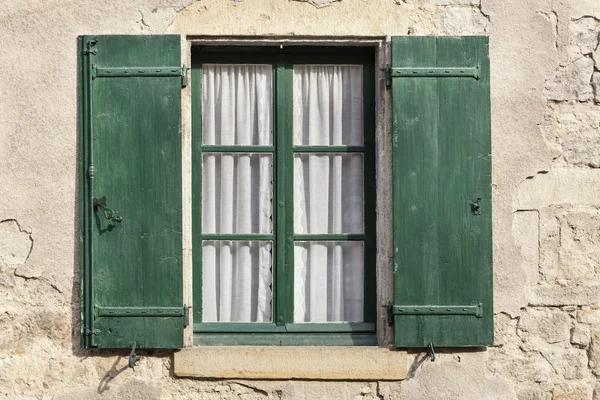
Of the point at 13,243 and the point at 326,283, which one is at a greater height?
the point at 13,243

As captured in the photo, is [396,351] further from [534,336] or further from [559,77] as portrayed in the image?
[559,77]

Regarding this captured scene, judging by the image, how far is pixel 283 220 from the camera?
421 cm

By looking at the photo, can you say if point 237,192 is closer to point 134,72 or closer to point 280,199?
point 280,199

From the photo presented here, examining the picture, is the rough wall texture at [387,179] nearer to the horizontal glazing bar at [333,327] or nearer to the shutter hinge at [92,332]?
the shutter hinge at [92,332]

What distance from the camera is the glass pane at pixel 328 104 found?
4.27 meters

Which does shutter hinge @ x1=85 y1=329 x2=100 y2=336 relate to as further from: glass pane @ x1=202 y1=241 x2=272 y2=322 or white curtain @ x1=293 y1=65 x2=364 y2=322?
white curtain @ x1=293 y1=65 x2=364 y2=322

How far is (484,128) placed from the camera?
4.05m

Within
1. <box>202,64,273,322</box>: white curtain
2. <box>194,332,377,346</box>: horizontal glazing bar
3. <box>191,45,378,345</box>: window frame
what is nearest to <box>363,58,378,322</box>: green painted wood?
<box>191,45,378,345</box>: window frame

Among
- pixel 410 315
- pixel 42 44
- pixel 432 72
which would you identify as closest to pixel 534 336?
pixel 410 315

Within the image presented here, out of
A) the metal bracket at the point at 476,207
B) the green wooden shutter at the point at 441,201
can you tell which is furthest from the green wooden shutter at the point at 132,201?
the metal bracket at the point at 476,207

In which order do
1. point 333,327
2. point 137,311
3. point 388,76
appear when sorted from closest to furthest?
point 137,311, point 388,76, point 333,327

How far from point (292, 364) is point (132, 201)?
1067 millimetres

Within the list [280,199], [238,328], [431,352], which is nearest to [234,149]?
[280,199]

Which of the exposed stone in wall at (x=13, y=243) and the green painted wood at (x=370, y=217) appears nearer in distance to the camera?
the exposed stone in wall at (x=13, y=243)
